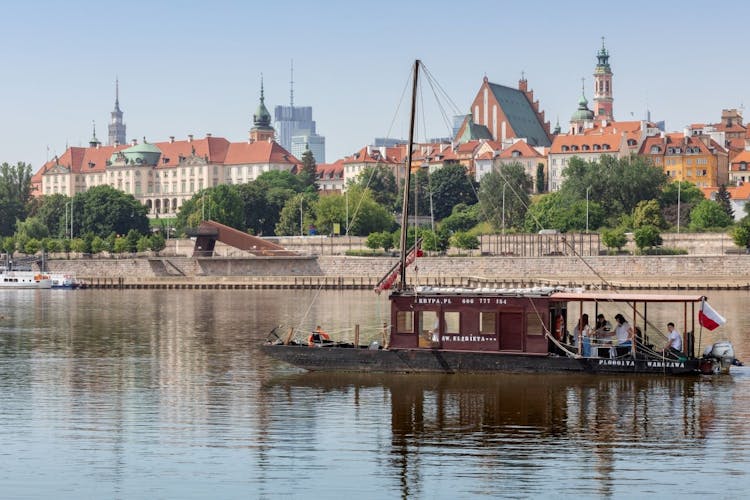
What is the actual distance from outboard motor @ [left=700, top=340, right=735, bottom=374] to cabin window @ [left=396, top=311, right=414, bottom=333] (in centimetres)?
871

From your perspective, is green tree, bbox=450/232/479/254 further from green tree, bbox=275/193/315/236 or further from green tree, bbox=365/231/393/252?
green tree, bbox=275/193/315/236

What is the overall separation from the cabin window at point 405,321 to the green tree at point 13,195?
142 metres

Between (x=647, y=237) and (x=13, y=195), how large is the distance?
101171 millimetres

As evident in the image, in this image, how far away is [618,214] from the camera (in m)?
141

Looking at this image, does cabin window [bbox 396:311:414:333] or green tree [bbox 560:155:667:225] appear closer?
cabin window [bbox 396:311:414:333]

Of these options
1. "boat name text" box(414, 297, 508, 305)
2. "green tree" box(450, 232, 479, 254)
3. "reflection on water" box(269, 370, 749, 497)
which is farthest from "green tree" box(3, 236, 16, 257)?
"boat name text" box(414, 297, 508, 305)

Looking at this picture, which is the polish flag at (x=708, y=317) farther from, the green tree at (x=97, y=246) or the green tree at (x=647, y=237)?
the green tree at (x=97, y=246)

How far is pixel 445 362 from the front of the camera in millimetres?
38750

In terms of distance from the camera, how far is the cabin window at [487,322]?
38.5 meters

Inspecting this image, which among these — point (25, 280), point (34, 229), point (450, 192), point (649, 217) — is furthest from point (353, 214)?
point (34, 229)

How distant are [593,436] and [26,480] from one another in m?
12.7

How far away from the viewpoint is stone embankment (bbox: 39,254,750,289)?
350 feet

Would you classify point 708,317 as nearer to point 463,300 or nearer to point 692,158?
point 463,300

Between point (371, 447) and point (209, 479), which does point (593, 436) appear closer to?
point (371, 447)
